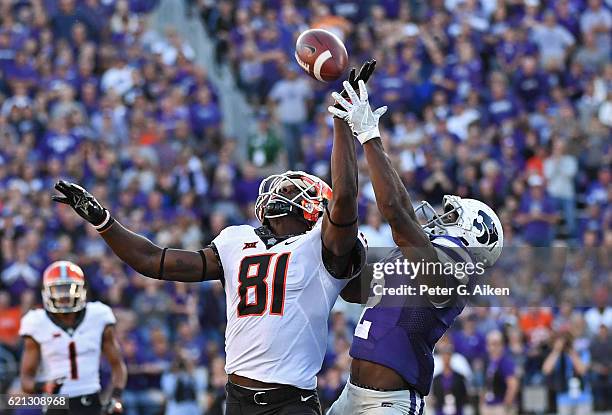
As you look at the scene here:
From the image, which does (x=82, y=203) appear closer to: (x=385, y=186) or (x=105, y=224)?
(x=105, y=224)

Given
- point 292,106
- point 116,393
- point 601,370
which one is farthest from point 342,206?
point 292,106

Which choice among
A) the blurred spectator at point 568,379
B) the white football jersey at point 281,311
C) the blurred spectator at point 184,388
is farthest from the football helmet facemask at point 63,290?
the blurred spectator at point 568,379

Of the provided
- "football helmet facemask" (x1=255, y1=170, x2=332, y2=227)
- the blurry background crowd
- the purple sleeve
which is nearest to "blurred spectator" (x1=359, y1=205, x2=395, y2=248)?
the blurry background crowd

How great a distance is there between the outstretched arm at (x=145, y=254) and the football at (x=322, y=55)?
1038 mm

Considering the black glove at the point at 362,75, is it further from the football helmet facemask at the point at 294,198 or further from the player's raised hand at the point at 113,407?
the player's raised hand at the point at 113,407

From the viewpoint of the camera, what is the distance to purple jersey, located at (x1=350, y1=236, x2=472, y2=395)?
5.96 m

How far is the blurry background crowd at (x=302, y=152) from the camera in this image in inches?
487

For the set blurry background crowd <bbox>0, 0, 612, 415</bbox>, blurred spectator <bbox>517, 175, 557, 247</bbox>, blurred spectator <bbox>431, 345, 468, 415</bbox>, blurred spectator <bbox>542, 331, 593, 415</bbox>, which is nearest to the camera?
blurred spectator <bbox>431, 345, 468, 415</bbox>

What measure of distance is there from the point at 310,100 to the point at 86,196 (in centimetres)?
1009

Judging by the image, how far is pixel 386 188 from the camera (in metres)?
5.76

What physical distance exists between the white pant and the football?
5.08ft

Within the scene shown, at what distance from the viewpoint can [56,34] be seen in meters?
16.8

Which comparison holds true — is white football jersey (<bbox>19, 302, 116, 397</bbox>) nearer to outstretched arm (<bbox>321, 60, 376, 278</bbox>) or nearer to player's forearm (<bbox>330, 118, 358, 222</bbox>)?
outstretched arm (<bbox>321, 60, 376, 278</bbox>)

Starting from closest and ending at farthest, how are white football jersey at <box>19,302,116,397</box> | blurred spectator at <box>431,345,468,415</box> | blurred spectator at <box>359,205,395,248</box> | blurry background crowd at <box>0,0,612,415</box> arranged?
white football jersey at <box>19,302,116,397</box> → blurred spectator at <box>431,345,468,415</box> → blurry background crowd at <box>0,0,612,415</box> → blurred spectator at <box>359,205,395,248</box>
